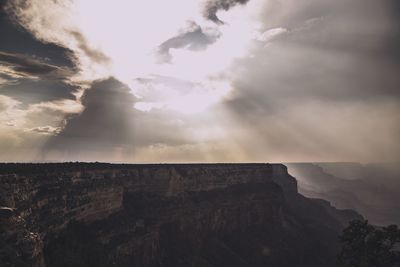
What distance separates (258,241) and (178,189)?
20686 mm

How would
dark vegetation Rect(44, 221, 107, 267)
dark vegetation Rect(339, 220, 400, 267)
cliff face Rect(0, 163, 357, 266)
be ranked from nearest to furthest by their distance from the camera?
dark vegetation Rect(339, 220, 400, 267)
cliff face Rect(0, 163, 357, 266)
dark vegetation Rect(44, 221, 107, 267)

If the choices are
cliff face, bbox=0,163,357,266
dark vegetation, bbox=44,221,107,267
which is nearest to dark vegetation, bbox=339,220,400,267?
dark vegetation, bbox=44,221,107,267

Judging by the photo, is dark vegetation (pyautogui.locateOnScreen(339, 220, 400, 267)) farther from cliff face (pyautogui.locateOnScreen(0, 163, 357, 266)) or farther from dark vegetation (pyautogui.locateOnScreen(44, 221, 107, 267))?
cliff face (pyautogui.locateOnScreen(0, 163, 357, 266))

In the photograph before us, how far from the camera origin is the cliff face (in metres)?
30.5

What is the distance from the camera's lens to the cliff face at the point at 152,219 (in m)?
30.5

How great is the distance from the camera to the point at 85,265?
34219 millimetres

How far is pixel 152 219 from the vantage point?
53719 millimetres

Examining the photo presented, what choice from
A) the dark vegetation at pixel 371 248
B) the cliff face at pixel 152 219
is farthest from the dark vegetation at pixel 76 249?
the dark vegetation at pixel 371 248

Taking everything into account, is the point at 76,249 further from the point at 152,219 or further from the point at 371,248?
the point at 371,248

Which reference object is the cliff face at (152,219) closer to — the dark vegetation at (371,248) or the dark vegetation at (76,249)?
the dark vegetation at (76,249)

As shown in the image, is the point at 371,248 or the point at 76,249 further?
the point at 76,249

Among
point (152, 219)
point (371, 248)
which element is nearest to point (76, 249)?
point (152, 219)

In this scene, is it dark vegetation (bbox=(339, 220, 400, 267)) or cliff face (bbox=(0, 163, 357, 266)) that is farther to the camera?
cliff face (bbox=(0, 163, 357, 266))

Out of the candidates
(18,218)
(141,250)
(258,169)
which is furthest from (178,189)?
(18,218)
